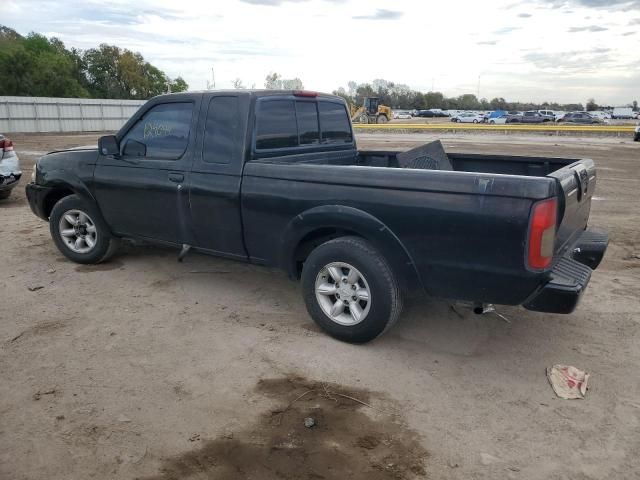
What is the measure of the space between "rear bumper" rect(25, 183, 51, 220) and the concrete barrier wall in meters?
29.9

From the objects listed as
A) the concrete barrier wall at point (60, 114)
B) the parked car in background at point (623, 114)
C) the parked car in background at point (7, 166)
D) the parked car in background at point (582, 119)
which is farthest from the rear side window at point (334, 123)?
the parked car in background at point (623, 114)

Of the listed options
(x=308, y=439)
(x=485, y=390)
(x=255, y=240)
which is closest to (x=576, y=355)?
(x=485, y=390)

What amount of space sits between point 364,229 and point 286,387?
1.21m

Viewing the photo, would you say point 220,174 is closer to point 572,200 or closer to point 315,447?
point 315,447

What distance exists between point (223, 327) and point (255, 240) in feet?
2.52

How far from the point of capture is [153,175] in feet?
16.2

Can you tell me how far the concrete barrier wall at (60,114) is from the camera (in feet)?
105

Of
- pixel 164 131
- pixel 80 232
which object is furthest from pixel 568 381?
pixel 80 232

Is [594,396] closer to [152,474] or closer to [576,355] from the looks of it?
[576,355]

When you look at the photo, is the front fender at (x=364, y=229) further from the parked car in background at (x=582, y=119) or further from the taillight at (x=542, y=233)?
the parked car in background at (x=582, y=119)

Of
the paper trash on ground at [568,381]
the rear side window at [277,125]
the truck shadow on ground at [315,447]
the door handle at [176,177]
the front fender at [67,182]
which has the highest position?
the rear side window at [277,125]

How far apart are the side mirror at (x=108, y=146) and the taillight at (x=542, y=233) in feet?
12.8

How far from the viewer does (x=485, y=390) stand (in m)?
3.50

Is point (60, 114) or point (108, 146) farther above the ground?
point (60, 114)
